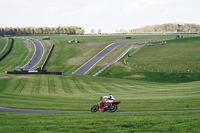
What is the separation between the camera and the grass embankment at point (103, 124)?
2139 cm

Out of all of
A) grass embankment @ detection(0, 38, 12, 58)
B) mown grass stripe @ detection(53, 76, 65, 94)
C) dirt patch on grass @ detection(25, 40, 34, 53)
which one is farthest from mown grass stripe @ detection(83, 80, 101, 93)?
dirt patch on grass @ detection(25, 40, 34, 53)

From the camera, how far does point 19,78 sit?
66.6m

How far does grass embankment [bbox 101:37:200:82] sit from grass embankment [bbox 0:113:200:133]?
177ft

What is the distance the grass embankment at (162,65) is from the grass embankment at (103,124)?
53.9 meters

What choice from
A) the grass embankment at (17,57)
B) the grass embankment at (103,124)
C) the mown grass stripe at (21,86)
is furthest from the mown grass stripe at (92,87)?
the grass embankment at (17,57)

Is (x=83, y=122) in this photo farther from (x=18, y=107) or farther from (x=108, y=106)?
(x=18, y=107)

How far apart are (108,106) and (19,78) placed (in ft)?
133

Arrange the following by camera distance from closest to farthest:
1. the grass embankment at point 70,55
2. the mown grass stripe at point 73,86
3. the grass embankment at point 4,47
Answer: the mown grass stripe at point 73,86, the grass embankment at point 70,55, the grass embankment at point 4,47

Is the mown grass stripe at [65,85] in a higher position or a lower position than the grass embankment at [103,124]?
lower

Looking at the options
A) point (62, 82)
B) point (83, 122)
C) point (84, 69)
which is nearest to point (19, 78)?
point (62, 82)

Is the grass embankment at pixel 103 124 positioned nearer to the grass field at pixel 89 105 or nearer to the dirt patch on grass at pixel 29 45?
the grass field at pixel 89 105

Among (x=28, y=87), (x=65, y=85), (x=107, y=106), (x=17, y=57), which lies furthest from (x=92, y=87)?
(x=17, y=57)

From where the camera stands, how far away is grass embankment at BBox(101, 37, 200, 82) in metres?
80.1

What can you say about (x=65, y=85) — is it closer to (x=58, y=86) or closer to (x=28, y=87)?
(x=58, y=86)
